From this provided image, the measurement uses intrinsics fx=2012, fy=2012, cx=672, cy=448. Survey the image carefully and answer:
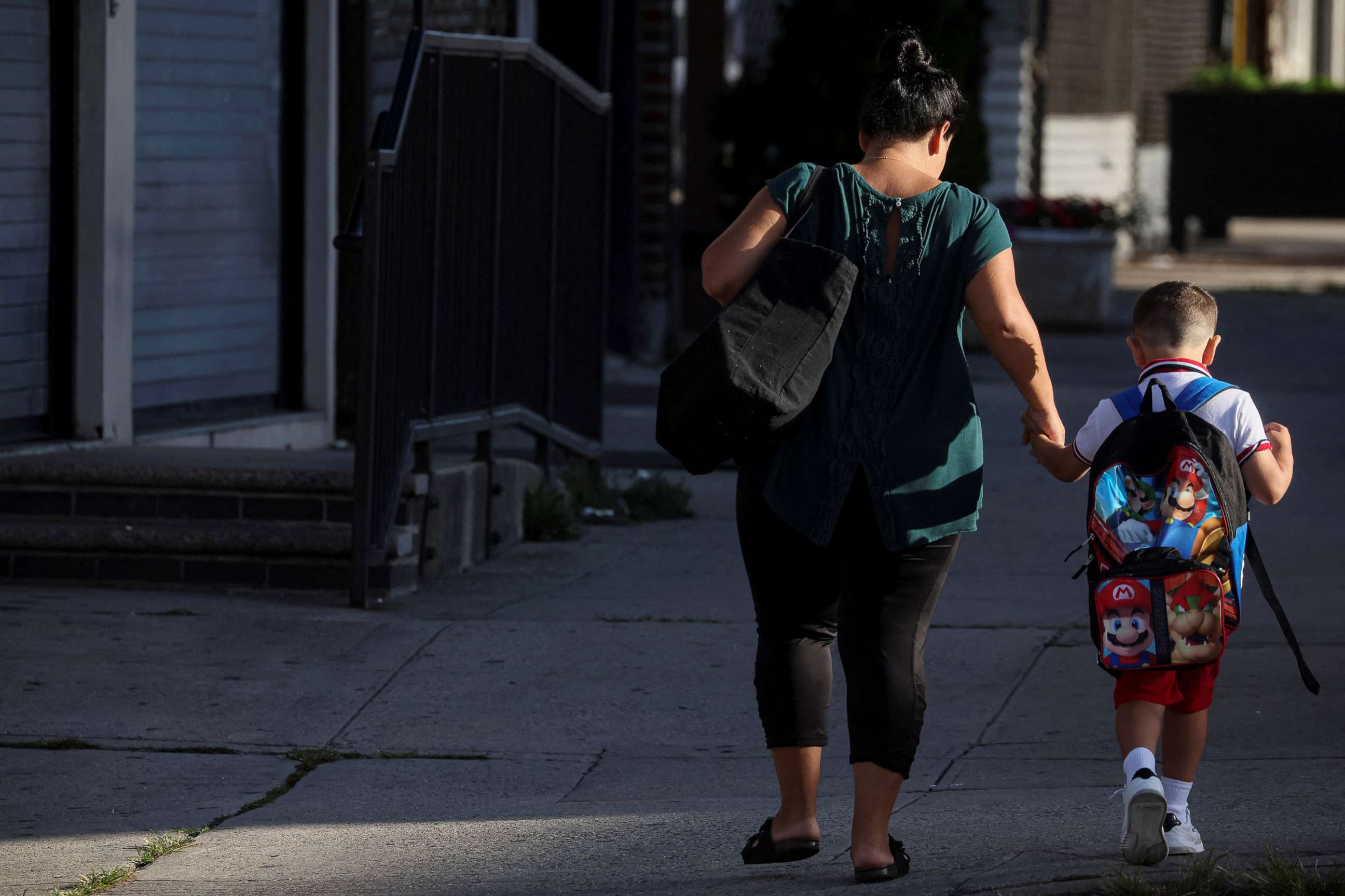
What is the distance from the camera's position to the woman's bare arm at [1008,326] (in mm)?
4051

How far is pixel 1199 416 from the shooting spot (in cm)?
416

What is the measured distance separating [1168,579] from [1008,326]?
60 cm

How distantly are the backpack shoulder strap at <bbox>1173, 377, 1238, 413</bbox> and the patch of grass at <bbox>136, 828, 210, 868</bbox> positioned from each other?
2427 millimetres

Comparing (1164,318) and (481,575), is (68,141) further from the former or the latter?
(1164,318)

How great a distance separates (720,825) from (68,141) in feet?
16.0

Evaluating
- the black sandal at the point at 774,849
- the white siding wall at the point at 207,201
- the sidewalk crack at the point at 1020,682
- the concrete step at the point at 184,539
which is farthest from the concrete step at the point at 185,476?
the black sandal at the point at 774,849

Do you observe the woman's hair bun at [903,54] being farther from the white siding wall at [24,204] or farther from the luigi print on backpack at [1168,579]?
the white siding wall at [24,204]

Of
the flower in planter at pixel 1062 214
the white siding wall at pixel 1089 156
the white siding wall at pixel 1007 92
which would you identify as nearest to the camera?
the flower in planter at pixel 1062 214

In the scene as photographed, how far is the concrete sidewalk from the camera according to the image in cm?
440

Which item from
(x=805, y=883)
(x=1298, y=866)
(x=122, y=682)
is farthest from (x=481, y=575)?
(x=1298, y=866)

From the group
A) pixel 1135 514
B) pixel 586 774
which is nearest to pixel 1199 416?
pixel 1135 514

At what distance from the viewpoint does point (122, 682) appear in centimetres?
601

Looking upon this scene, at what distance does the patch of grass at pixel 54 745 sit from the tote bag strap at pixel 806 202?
2.56 m

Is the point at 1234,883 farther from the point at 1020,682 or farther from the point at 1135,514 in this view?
the point at 1020,682
